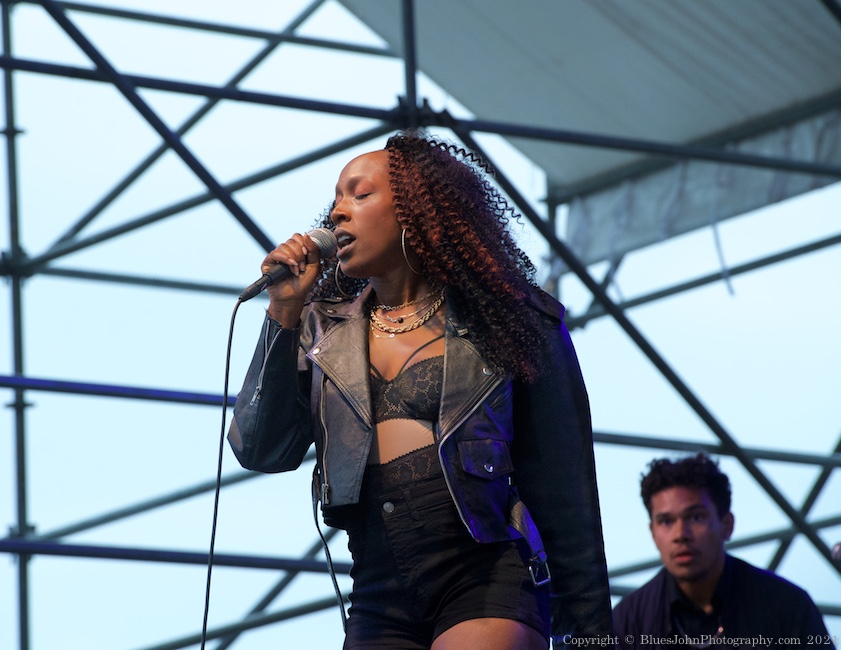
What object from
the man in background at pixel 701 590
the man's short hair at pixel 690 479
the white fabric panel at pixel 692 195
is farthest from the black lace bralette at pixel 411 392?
the white fabric panel at pixel 692 195

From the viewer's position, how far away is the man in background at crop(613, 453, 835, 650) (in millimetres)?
4469

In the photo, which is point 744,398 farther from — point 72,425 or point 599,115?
point 72,425

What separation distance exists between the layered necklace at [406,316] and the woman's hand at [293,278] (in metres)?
0.17

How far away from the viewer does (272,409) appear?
2.67 meters

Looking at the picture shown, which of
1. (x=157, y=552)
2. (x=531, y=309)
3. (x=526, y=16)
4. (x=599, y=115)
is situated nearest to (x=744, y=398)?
(x=599, y=115)

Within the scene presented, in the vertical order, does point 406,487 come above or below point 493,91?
below

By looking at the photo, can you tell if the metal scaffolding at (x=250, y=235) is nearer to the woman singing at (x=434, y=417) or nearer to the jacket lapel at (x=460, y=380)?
the woman singing at (x=434, y=417)

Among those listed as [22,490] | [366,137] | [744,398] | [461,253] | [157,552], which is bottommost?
[461,253]

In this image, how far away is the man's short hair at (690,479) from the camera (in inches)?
192

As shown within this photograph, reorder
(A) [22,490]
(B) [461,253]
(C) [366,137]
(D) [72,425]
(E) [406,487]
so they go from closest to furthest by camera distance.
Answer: (E) [406,487] → (B) [461,253] → (C) [366,137] → (A) [22,490] → (D) [72,425]

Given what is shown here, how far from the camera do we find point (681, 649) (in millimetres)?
4578

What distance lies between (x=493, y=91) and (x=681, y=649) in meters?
3.62

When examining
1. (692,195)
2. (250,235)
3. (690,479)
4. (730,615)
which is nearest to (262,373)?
(730,615)

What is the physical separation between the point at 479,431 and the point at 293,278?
41cm
